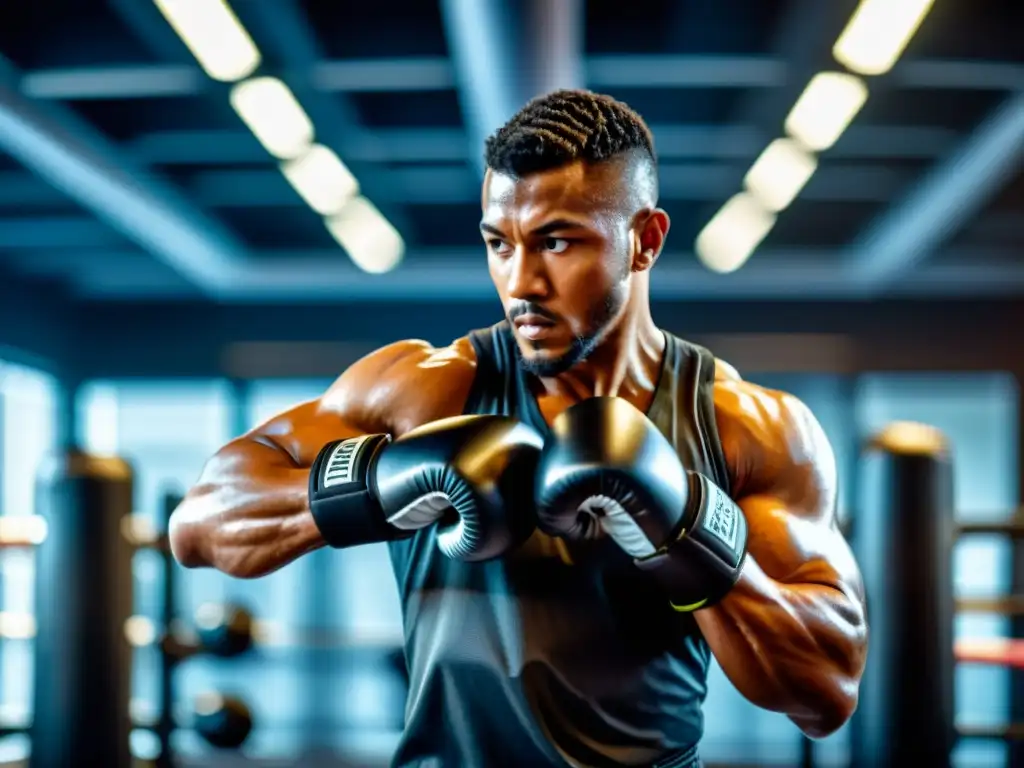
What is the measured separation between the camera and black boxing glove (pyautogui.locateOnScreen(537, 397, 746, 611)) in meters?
1.14

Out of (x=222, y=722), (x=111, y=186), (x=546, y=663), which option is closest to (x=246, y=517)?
(x=546, y=663)

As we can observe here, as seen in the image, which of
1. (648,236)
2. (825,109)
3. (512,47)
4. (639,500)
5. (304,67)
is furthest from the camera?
(825,109)

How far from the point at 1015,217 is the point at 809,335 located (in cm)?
154

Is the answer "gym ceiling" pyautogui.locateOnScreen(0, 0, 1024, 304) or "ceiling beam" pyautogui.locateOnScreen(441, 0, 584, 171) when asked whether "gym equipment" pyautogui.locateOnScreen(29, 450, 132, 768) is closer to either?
"gym ceiling" pyautogui.locateOnScreen(0, 0, 1024, 304)

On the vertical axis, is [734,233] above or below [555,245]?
above

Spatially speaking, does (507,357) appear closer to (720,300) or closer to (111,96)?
(111,96)

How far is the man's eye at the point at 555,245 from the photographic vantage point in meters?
1.26

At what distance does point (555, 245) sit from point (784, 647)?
1.75ft

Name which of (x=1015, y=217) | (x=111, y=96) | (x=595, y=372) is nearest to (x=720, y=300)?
(x=1015, y=217)

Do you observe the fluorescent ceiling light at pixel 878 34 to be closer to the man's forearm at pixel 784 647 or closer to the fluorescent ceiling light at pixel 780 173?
the fluorescent ceiling light at pixel 780 173

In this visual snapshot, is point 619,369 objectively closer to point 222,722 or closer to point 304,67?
point 222,722

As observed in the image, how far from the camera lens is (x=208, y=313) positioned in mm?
7453

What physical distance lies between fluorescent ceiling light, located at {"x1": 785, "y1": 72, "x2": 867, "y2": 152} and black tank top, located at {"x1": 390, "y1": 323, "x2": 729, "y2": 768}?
299 centimetres

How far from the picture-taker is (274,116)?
4.24 metres
